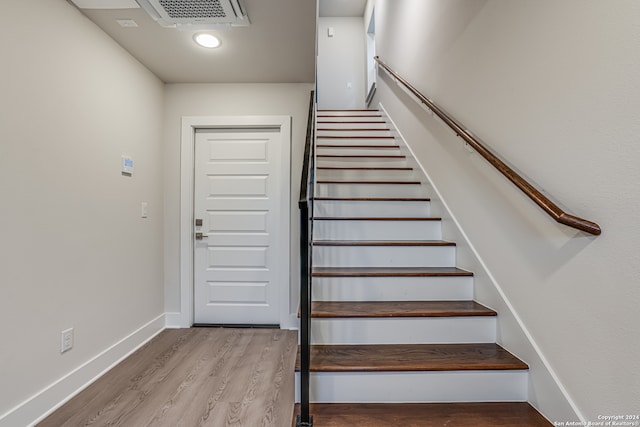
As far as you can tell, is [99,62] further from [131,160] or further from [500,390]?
[500,390]

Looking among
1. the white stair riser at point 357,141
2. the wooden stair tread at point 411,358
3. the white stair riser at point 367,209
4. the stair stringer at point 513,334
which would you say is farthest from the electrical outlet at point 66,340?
the white stair riser at point 357,141

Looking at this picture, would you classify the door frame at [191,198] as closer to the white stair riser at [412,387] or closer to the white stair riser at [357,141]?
the white stair riser at [357,141]

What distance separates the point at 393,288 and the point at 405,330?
0.89 feet

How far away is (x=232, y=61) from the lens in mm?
2535

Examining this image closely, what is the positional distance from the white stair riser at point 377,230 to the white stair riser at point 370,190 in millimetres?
446

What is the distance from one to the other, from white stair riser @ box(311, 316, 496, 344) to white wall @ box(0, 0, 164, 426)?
4.93 feet

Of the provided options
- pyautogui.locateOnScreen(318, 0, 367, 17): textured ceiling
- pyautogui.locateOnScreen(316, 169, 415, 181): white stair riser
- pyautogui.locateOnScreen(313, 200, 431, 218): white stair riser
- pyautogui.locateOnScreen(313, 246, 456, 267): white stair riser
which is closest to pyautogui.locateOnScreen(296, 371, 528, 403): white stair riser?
pyautogui.locateOnScreen(313, 246, 456, 267): white stair riser

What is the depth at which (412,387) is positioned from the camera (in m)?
1.35

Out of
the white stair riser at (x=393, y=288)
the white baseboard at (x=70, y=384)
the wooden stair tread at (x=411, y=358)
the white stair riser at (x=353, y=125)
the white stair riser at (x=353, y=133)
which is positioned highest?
the white stair riser at (x=353, y=125)

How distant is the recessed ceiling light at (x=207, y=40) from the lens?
7.10 feet

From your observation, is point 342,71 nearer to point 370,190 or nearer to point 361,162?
point 361,162

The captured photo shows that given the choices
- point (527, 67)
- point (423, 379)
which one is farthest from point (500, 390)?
point (527, 67)

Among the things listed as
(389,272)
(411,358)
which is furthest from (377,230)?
(411,358)

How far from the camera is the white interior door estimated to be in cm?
296
